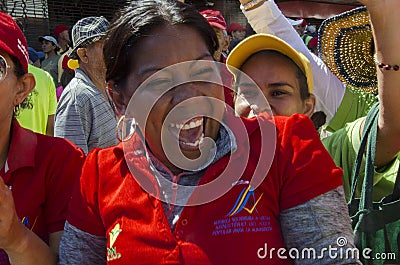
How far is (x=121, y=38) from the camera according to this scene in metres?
1.44

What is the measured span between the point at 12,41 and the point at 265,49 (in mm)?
994

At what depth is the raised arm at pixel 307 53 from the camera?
253 cm

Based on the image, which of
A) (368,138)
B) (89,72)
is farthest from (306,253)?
(89,72)

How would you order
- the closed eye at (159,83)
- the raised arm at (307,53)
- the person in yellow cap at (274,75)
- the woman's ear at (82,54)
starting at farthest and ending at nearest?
the woman's ear at (82,54) → the raised arm at (307,53) → the person in yellow cap at (274,75) → the closed eye at (159,83)

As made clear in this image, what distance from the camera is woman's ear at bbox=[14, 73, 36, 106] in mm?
1626

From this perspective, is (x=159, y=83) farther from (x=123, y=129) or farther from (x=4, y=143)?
(x=4, y=143)

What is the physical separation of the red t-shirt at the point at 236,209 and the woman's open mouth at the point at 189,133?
2.8 inches

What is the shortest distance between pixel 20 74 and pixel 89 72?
1947mm

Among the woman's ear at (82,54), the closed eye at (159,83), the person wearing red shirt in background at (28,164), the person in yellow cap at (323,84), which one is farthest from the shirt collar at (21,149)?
the woman's ear at (82,54)

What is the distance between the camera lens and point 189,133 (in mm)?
1349

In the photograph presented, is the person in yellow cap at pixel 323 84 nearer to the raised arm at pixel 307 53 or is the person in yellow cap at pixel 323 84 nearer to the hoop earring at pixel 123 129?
the raised arm at pixel 307 53

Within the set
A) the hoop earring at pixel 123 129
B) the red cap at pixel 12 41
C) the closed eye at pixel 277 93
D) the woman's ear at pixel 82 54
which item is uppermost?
the red cap at pixel 12 41

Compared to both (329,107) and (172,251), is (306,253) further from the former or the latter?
(329,107)

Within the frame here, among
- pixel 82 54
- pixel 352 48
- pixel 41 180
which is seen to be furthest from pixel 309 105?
pixel 82 54
